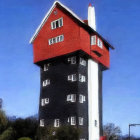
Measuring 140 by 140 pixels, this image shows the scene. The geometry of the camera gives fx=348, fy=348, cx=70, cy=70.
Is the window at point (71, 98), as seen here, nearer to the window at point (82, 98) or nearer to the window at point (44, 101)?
the window at point (82, 98)

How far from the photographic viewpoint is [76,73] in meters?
61.9

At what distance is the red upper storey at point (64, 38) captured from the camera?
61969 millimetres

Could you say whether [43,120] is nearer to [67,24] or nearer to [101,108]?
[101,108]

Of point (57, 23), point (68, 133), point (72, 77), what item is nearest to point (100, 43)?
point (57, 23)

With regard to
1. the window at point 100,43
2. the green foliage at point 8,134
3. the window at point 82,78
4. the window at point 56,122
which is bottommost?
the green foliage at point 8,134

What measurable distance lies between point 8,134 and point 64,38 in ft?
64.6

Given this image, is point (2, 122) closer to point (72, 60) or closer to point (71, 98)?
point (71, 98)

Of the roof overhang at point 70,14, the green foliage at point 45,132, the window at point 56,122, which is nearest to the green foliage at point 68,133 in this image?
the green foliage at point 45,132

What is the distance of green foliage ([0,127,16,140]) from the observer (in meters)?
60.2

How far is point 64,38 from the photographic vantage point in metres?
63.1

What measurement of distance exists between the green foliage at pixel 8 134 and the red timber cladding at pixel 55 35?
14220 millimetres

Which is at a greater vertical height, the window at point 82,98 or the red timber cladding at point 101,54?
the red timber cladding at point 101,54

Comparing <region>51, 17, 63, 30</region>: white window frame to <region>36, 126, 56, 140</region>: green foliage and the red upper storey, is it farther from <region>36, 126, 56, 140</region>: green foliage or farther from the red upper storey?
<region>36, 126, 56, 140</region>: green foliage

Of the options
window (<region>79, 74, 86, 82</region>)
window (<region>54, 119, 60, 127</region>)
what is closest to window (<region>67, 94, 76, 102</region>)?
window (<region>79, 74, 86, 82</region>)
